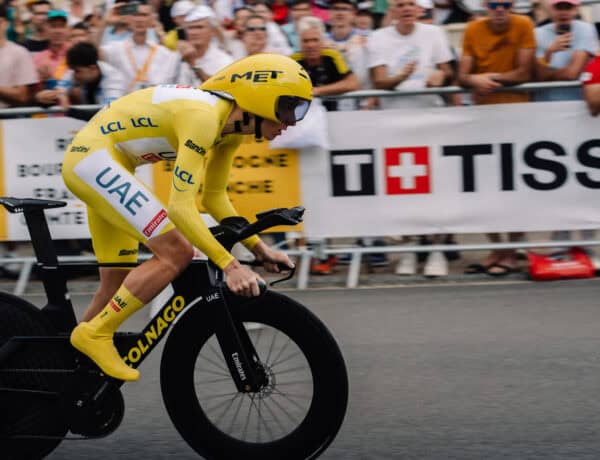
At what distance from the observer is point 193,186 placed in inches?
166

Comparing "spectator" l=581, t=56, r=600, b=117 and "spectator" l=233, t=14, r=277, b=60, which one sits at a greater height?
"spectator" l=233, t=14, r=277, b=60

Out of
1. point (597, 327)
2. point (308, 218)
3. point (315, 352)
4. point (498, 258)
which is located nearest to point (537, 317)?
point (597, 327)

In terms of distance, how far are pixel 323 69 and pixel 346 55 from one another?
59cm

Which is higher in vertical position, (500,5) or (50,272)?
(500,5)

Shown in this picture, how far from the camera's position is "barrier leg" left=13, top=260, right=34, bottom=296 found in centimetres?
895

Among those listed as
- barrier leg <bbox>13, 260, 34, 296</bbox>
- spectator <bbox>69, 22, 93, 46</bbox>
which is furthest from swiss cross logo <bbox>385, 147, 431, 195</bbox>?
spectator <bbox>69, 22, 93, 46</bbox>

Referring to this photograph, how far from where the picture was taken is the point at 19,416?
4613 millimetres

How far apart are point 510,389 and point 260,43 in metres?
4.65

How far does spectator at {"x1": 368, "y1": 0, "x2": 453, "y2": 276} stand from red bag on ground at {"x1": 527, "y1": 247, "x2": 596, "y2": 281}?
29.9 inches

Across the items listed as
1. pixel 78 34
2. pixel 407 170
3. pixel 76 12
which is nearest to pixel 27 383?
pixel 407 170

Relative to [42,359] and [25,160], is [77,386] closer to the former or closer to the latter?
[42,359]

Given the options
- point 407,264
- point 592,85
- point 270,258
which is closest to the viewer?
point 270,258

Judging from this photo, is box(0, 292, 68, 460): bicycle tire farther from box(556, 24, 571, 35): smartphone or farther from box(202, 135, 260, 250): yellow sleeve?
Result: box(556, 24, 571, 35): smartphone

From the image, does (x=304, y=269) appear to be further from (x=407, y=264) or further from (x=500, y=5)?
(x=500, y=5)
